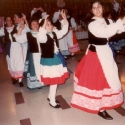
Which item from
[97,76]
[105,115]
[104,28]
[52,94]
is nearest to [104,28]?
[104,28]

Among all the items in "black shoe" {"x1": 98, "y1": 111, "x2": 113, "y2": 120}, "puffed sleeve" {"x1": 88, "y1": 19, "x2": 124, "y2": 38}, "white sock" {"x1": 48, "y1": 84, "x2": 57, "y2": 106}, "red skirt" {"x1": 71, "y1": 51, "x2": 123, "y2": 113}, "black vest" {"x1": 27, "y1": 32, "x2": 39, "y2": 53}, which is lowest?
"black shoe" {"x1": 98, "y1": 111, "x2": 113, "y2": 120}

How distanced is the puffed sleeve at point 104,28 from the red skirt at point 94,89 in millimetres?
263

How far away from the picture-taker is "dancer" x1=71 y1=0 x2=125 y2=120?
1983 millimetres

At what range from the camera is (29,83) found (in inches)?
124

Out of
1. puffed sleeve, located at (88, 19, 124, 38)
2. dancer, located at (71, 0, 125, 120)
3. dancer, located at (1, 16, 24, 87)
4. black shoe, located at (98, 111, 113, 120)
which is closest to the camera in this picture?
puffed sleeve, located at (88, 19, 124, 38)

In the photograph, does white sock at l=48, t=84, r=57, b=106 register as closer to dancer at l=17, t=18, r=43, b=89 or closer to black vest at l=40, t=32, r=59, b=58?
black vest at l=40, t=32, r=59, b=58

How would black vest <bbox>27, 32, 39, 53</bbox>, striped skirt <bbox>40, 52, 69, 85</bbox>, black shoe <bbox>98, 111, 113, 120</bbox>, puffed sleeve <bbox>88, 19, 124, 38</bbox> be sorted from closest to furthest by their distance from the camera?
puffed sleeve <bbox>88, 19, 124, 38</bbox> → black shoe <bbox>98, 111, 113, 120</bbox> → striped skirt <bbox>40, 52, 69, 85</bbox> → black vest <bbox>27, 32, 39, 53</bbox>

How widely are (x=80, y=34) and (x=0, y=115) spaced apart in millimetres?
5324

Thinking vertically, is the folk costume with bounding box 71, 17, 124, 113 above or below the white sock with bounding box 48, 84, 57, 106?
above

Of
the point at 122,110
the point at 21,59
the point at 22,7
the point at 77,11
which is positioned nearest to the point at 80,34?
the point at 77,11

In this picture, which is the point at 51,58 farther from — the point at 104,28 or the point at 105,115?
the point at 105,115

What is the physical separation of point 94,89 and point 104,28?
2.10 ft

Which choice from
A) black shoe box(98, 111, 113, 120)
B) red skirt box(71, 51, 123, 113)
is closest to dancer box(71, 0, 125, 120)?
red skirt box(71, 51, 123, 113)

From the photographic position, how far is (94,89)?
2.04 metres
